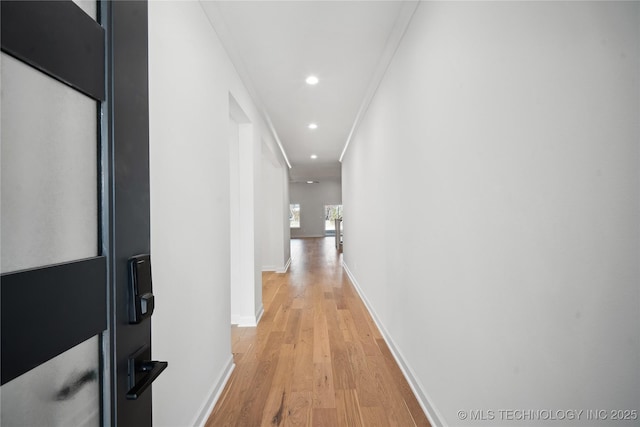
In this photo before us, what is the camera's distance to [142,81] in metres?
0.81

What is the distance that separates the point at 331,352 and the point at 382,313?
2.39 feet

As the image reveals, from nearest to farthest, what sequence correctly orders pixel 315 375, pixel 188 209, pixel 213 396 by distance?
pixel 188 209
pixel 213 396
pixel 315 375

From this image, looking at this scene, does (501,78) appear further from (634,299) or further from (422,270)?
(422,270)

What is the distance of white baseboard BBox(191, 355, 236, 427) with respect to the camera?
1783 mm

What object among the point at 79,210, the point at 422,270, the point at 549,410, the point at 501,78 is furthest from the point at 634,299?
the point at 79,210

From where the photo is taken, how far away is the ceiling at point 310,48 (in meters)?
2.08

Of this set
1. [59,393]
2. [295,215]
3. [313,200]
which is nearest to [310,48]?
[59,393]

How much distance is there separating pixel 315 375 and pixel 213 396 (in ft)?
2.41

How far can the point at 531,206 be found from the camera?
3.35ft

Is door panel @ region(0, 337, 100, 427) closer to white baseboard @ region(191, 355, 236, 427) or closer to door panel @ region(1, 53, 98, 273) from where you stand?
door panel @ region(1, 53, 98, 273)

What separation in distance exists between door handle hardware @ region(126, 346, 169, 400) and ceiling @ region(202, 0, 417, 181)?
6.83ft

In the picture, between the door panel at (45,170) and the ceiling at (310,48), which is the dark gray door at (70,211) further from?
the ceiling at (310,48)

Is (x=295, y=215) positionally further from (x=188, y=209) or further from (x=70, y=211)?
(x=70, y=211)

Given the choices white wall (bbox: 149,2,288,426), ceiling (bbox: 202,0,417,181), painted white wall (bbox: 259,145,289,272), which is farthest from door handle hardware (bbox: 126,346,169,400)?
painted white wall (bbox: 259,145,289,272)
